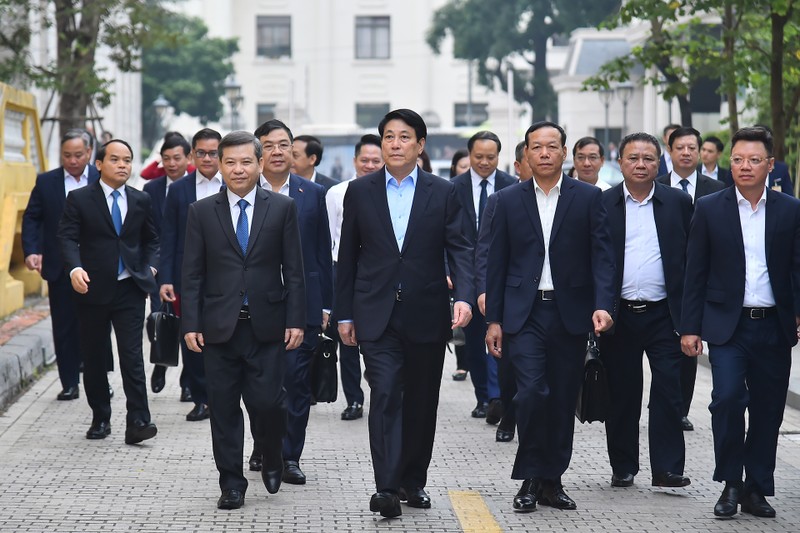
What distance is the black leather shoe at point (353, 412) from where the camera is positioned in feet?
32.3

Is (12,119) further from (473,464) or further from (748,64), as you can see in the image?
(473,464)

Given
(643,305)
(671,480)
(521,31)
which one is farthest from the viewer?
(521,31)

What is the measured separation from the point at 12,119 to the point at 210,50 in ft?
153

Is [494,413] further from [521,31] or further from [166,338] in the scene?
[521,31]

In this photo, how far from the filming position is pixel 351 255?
274 inches

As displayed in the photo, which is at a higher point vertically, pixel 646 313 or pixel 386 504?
pixel 646 313

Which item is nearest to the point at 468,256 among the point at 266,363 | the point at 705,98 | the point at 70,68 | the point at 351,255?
the point at 351,255

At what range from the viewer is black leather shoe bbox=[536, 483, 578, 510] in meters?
6.95

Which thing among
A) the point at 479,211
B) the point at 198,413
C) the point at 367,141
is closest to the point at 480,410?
the point at 479,211

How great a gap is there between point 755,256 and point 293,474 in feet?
8.77

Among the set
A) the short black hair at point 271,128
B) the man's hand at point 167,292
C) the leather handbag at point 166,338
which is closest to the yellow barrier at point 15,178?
the leather handbag at point 166,338

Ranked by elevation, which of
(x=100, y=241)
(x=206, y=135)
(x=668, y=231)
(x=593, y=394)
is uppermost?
(x=206, y=135)

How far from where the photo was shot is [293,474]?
753 cm

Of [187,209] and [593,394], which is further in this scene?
[187,209]
